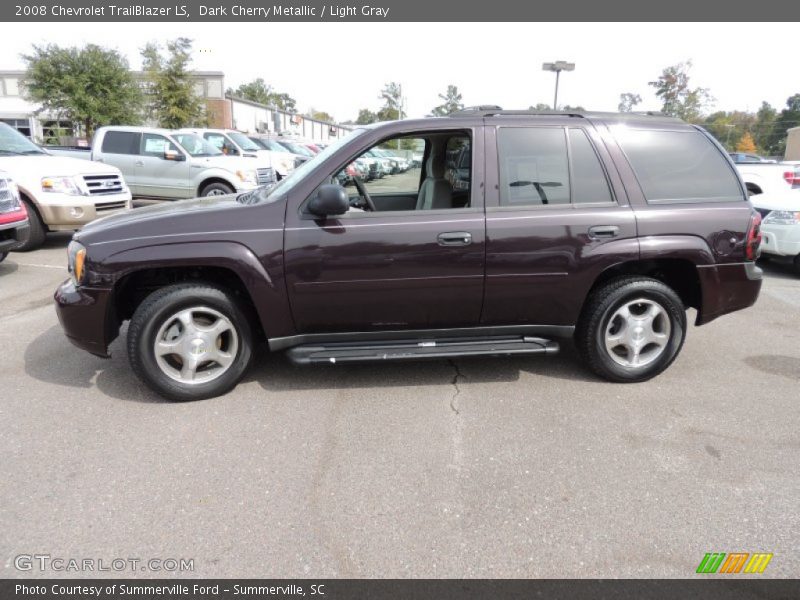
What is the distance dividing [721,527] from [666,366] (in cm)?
167

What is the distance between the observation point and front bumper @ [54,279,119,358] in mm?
3453

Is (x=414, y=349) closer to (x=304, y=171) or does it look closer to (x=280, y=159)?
(x=304, y=171)

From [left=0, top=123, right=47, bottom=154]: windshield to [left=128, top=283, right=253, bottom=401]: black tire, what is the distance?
24.0 ft

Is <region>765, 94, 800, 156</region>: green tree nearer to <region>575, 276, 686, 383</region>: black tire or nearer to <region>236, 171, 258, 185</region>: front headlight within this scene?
<region>236, 171, 258, 185</region>: front headlight

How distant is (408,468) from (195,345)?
5.49 feet

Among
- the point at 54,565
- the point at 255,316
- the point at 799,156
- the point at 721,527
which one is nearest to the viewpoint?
the point at 54,565

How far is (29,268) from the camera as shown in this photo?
23.7ft

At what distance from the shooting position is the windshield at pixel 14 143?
8.58 metres

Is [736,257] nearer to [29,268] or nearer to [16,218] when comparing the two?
[16,218]

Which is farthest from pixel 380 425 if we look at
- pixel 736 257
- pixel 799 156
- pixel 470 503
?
pixel 799 156

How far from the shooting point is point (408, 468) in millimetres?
2900

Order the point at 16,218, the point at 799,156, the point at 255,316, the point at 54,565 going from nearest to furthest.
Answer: the point at 54,565 < the point at 255,316 < the point at 16,218 < the point at 799,156

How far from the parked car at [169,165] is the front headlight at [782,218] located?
360 inches
